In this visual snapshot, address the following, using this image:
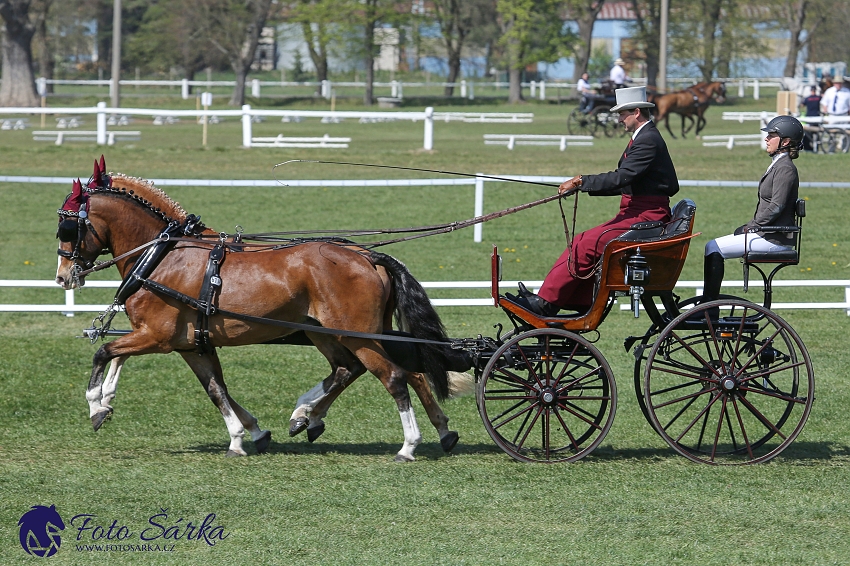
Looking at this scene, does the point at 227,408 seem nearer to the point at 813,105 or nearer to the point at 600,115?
the point at 813,105

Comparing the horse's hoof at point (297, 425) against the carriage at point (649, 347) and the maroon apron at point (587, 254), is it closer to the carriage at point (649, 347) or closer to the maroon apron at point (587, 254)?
the carriage at point (649, 347)

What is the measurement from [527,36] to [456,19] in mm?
5755

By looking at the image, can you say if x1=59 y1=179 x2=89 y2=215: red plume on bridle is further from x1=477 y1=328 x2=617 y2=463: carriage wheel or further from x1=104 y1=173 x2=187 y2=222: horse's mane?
x1=477 y1=328 x2=617 y2=463: carriage wheel

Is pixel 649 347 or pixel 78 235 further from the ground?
pixel 78 235

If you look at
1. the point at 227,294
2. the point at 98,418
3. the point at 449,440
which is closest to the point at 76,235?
the point at 227,294

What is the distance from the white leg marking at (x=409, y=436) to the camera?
21.8 feet

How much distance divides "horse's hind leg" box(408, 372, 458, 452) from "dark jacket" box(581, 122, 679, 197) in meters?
1.59

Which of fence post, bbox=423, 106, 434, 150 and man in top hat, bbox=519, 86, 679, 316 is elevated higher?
fence post, bbox=423, 106, 434, 150

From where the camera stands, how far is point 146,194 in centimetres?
678

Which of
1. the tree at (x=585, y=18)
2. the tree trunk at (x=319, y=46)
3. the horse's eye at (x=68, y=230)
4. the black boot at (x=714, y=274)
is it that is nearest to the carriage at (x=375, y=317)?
the horse's eye at (x=68, y=230)

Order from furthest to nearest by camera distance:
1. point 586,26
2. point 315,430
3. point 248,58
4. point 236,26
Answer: point 586,26 → point 236,26 → point 248,58 → point 315,430

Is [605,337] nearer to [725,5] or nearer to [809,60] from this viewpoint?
[725,5]

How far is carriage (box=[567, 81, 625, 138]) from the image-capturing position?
28.3 metres

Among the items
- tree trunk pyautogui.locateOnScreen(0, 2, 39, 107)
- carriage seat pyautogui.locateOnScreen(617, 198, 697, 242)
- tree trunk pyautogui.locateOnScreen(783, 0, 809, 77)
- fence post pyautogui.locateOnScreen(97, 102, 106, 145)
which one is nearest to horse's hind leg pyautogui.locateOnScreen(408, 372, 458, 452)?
carriage seat pyautogui.locateOnScreen(617, 198, 697, 242)
